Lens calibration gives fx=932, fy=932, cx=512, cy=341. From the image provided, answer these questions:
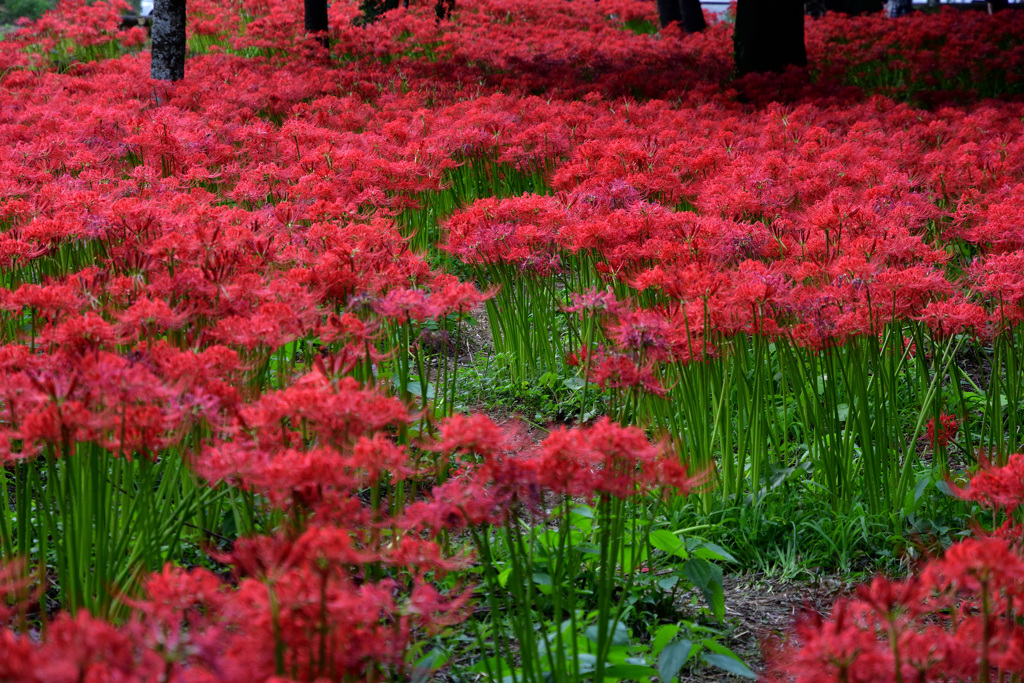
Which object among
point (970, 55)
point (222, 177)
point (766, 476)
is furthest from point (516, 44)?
point (766, 476)

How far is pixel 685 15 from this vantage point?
58.5 feet

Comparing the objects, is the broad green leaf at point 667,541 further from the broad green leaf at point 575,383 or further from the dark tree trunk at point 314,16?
the dark tree trunk at point 314,16

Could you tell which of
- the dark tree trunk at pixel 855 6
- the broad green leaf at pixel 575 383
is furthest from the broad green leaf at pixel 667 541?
the dark tree trunk at pixel 855 6

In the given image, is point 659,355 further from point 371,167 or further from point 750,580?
point 371,167

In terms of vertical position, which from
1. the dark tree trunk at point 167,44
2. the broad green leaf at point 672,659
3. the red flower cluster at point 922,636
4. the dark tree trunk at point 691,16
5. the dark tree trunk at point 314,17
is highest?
the dark tree trunk at point 691,16

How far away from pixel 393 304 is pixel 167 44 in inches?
366

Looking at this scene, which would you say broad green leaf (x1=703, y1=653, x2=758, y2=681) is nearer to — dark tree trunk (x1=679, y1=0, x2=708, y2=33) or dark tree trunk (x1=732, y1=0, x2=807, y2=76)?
dark tree trunk (x1=732, y1=0, x2=807, y2=76)

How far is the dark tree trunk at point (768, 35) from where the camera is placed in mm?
12102

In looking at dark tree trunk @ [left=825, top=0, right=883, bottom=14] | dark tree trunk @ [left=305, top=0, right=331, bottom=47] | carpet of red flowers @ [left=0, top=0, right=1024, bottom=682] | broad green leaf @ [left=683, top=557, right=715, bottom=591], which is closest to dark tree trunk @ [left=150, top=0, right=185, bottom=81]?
carpet of red flowers @ [left=0, top=0, right=1024, bottom=682]

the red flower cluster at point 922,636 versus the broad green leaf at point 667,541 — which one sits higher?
the red flower cluster at point 922,636

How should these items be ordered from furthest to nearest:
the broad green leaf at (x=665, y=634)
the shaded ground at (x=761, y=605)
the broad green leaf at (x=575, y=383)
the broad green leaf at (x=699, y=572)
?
the broad green leaf at (x=575, y=383) < the shaded ground at (x=761, y=605) < the broad green leaf at (x=699, y=572) < the broad green leaf at (x=665, y=634)

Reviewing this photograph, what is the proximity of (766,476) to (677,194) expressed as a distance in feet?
7.80

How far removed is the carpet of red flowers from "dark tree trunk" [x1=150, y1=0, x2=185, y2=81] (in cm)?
56

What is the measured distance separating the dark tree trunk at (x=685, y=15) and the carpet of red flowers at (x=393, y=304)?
823cm
